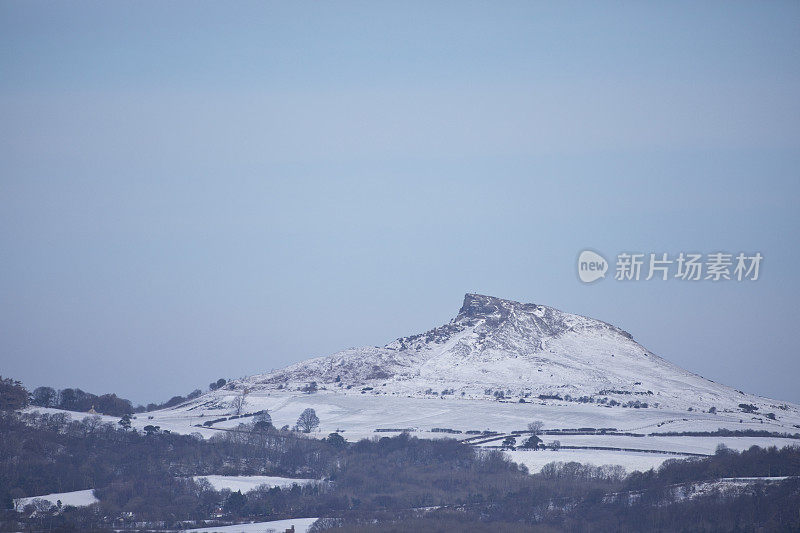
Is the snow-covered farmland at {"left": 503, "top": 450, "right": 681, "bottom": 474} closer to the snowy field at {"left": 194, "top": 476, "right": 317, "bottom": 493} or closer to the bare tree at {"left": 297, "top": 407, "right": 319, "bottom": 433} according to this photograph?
the snowy field at {"left": 194, "top": 476, "right": 317, "bottom": 493}

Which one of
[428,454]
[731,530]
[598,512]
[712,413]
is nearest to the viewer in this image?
[731,530]

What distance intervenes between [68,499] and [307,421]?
54897 millimetres

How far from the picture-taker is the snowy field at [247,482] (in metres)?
138

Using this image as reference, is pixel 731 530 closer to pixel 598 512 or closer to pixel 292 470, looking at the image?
pixel 598 512

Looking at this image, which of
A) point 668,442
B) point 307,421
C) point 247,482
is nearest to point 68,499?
point 247,482

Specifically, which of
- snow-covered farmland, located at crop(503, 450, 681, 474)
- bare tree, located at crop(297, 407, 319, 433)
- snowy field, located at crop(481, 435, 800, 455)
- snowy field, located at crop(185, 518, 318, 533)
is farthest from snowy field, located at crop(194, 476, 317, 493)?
snowy field, located at crop(481, 435, 800, 455)

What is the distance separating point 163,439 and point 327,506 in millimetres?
40672

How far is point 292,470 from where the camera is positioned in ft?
499

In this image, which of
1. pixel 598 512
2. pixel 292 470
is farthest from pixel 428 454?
pixel 598 512

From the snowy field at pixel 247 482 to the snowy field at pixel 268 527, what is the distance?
1807cm

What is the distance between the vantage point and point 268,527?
113m

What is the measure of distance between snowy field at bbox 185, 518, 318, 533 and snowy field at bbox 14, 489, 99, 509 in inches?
912

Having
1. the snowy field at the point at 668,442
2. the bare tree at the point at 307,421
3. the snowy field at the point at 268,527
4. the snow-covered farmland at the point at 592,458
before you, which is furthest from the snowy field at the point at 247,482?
the snowy field at the point at 668,442

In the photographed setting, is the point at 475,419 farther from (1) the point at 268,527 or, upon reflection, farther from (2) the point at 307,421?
(1) the point at 268,527
